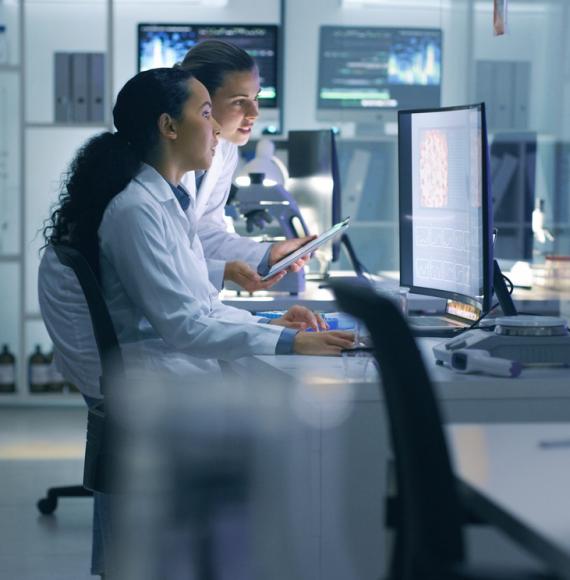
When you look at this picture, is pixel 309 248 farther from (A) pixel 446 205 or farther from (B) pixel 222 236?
(B) pixel 222 236

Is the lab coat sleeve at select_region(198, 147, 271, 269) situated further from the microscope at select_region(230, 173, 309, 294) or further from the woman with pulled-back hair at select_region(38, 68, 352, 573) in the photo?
the woman with pulled-back hair at select_region(38, 68, 352, 573)

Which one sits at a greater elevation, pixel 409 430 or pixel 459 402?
pixel 409 430

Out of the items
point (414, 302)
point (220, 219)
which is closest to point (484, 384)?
point (414, 302)

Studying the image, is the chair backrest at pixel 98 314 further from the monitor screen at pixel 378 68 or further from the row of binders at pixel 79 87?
the monitor screen at pixel 378 68

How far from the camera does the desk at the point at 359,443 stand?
198 cm

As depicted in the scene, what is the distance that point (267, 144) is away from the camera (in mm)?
4332

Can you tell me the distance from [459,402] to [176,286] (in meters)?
0.67

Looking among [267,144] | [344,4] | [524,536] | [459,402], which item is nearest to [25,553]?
[267,144]

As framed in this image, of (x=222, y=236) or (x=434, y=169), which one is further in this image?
(x=222, y=236)

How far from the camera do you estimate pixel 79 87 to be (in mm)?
5922

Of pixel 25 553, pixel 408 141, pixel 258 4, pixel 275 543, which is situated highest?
pixel 258 4

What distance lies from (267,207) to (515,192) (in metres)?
1.47

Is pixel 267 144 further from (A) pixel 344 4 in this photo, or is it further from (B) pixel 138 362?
(A) pixel 344 4

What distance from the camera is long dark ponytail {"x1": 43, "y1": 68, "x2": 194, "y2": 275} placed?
243 centimetres
